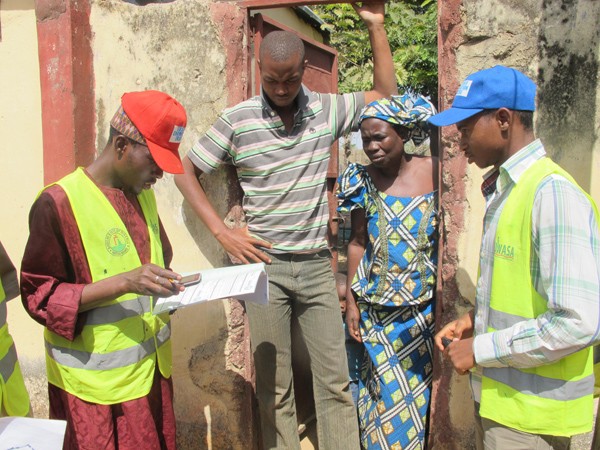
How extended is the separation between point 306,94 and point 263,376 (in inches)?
54.7

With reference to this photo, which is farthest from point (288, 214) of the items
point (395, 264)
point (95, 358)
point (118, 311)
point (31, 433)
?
point (31, 433)

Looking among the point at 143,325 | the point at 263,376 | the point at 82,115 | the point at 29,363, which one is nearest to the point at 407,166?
the point at 263,376

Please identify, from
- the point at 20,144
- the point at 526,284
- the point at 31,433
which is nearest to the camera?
the point at 31,433

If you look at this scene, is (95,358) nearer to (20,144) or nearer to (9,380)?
(9,380)

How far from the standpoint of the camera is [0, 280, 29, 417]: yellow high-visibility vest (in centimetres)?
175

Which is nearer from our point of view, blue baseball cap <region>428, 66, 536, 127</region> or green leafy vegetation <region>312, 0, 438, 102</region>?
blue baseball cap <region>428, 66, 536, 127</region>

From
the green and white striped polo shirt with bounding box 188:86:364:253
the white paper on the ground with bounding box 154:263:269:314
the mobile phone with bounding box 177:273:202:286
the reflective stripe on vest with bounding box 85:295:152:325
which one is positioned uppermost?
the green and white striped polo shirt with bounding box 188:86:364:253

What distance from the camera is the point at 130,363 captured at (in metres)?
1.95

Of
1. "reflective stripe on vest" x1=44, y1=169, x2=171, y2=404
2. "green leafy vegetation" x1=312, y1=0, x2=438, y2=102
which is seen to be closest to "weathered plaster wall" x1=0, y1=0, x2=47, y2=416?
"reflective stripe on vest" x1=44, y1=169, x2=171, y2=404

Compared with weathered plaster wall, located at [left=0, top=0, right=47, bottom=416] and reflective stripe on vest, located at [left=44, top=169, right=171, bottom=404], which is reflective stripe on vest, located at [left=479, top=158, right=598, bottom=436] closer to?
reflective stripe on vest, located at [left=44, top=169, right=171, bottom=404]

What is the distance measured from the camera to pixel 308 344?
275 centimetres

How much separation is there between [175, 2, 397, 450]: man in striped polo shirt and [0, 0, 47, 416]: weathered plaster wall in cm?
111

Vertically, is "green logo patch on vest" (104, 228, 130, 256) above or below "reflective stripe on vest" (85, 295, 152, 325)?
above

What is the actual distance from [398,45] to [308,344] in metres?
5.55
